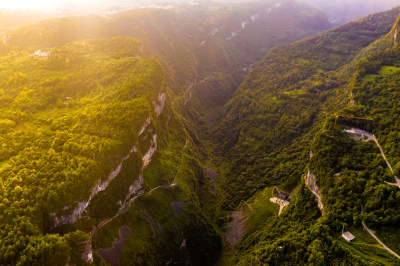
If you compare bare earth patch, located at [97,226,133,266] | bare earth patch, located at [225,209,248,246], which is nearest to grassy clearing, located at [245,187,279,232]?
bare earth patch, located at [225,209,248,246]

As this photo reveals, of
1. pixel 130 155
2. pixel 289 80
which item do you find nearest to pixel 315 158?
pixel 130 155

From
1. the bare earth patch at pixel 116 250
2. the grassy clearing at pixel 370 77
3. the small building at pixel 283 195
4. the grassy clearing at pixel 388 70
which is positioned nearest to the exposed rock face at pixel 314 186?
the small building at pixel 283 195

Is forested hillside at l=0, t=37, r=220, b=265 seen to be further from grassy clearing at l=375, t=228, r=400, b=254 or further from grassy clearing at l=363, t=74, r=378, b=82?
grassy clearing at l=363, t=74, r=378, b=82

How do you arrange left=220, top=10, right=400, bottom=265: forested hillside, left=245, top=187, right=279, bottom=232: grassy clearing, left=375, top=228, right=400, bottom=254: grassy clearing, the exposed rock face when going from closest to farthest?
left=375, top=228, right=400, bottom=254: grassy clearing → left=220, top=10, right=400, bottom=265: forested hillside → the exposed rock face → left=245, top=187, right=279, bottom=232: grassy clearing

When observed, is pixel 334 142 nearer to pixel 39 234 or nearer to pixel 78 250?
pixel 78 250

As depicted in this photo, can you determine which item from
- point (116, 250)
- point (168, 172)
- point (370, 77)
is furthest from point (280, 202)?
point (370, 77)

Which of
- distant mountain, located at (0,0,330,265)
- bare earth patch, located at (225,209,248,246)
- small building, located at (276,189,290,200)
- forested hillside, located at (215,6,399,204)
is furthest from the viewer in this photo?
forested hillside, located at (215,6,399,204)

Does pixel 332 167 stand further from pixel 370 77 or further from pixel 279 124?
pixel 370 77
